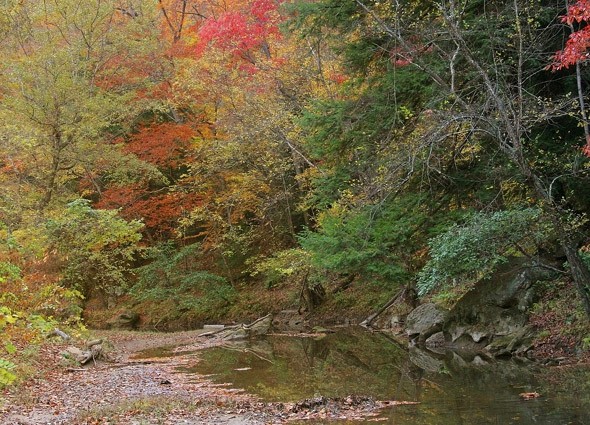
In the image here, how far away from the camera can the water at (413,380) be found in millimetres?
7648

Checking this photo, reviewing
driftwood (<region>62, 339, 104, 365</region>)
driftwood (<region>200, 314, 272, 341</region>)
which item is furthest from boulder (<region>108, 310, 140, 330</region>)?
driftwood (<region>62, 339, 104, 365</region>)

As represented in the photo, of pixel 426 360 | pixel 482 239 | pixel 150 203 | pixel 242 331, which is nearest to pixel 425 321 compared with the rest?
pixel 426 360

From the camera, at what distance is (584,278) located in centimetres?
1041

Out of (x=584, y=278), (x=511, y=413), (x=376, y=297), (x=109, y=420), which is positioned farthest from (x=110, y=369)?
(x=376, y=297)

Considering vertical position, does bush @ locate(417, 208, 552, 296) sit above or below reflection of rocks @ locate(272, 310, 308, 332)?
above

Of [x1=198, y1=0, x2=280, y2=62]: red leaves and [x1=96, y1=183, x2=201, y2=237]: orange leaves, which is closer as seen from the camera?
[x1=198, y1=0, x2=280, y2=62]: red leaves

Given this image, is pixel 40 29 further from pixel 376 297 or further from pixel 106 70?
pixel 376 297

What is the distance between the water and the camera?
25.1ft

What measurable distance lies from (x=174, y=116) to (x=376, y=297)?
1156 cm

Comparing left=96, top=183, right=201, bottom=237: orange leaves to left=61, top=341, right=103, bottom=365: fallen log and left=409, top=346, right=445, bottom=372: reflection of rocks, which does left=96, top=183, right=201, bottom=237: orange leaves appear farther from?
left=409, top=346, right=445, bottom=372: reflection of rocks

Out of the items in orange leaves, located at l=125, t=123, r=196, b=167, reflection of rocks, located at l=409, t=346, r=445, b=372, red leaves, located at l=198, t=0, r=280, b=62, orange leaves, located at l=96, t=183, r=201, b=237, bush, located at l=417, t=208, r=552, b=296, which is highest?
red leaves, located at l=198, t=0, r=280, b=62

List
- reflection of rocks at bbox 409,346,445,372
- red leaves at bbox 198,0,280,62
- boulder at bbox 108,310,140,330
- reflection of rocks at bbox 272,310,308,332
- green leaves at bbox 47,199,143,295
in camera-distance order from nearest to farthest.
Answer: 1. reflection of rocks at bbox 409,346,445,372
2. green leaves at bbox 47,199,143,295
3. reflection of rocks at bbox 272,310,308,332
4. red leaves at bbox 198,0,280,62
5. boulder at bbox 108,310,140,330

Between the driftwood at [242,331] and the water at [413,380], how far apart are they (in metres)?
3.51

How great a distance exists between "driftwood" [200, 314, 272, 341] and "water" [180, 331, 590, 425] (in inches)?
138
